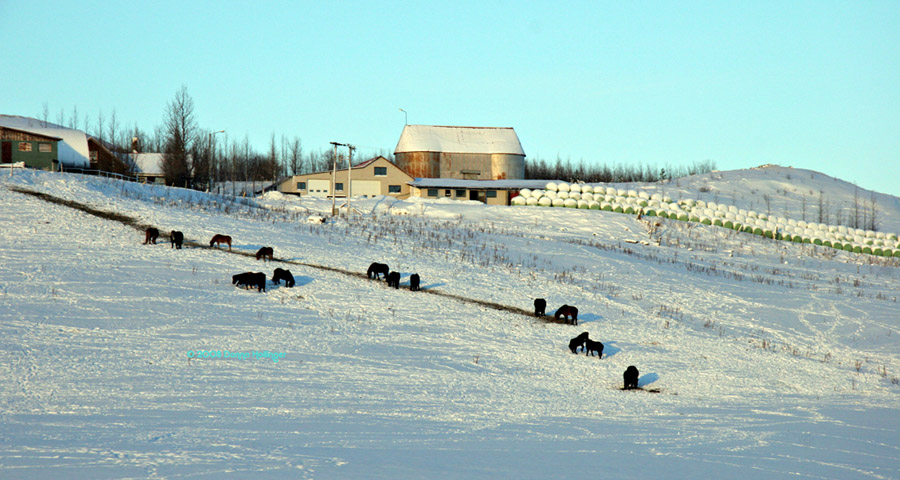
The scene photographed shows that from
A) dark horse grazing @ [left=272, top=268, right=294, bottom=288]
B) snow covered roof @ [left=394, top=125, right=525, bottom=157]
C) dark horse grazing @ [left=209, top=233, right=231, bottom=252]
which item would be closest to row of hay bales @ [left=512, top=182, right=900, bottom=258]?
snow covered roof @ [left=394, top=125, right=525, bottom=157]

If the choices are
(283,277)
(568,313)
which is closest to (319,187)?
(283,277)

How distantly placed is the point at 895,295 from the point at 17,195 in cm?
4181

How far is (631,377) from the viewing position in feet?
55.9

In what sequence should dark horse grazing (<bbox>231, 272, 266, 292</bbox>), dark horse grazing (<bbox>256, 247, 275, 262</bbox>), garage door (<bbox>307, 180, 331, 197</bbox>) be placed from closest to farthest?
dark horse grazing (<bbox>231, 272, 266, 292</bbox>)
dark horse grazing (<bbox>256, 247, 275, 262</bbox>)
garage door (<bbox>307, 180, 331, 197</bbox>)

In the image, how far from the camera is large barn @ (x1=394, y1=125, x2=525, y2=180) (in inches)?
3233

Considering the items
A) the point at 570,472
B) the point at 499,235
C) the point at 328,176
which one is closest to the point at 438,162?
the point at 328,176

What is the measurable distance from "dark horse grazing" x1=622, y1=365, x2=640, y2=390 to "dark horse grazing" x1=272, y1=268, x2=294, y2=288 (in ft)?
40.0

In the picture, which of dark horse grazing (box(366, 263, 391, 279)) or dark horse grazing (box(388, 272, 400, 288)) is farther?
dark horse grazing (box(366, 263, 391, 279))

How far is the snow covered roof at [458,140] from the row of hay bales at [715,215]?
20.0m

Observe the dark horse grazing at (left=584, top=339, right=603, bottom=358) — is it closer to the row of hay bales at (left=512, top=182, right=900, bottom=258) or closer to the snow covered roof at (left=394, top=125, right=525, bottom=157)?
the row of hay bales at (left=512, top=182, right=900, bottom=258)

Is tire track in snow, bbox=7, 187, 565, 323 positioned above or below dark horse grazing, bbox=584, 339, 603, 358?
above

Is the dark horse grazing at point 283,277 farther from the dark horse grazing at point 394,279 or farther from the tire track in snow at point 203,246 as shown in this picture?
the dark horse grazing at point 394,279

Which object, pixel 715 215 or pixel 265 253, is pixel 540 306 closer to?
Answer: pixel 265 253

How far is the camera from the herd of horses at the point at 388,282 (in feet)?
65.6
